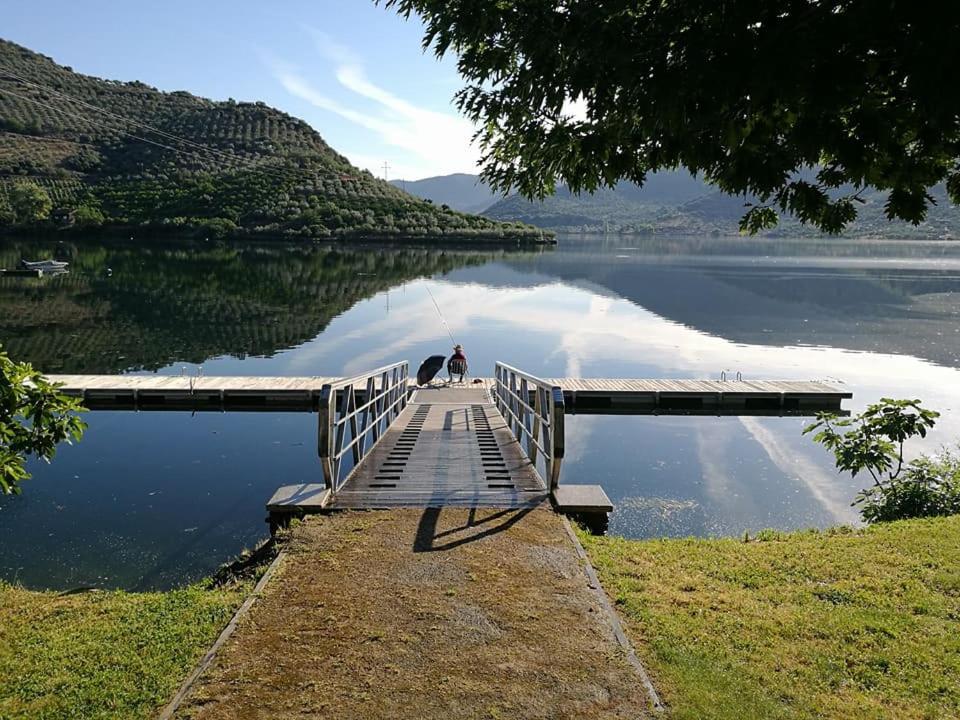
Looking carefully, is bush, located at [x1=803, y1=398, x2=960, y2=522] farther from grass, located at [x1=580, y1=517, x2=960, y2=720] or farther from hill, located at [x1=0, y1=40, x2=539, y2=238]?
hill, located at [x1=0, y1=40, x2=539, y2=238]

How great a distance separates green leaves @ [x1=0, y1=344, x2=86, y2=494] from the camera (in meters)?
4.80

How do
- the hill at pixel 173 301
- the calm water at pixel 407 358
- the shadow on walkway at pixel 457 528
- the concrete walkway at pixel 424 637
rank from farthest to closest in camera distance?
the hill at pixel 173 301
the calm water at pixel 407 358
the shadow on walkway at pixel 457 528
the concrete walkway at pixel 424 637

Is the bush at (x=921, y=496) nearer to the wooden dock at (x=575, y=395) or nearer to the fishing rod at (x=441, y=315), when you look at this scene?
the wooden dock at (x=575, y=395)

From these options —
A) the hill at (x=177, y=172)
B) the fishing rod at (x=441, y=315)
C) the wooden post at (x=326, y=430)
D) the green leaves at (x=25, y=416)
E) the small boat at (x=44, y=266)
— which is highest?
the hill at (x=177, y=172)

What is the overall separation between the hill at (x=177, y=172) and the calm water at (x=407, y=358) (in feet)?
85.0

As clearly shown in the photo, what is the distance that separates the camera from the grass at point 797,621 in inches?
148

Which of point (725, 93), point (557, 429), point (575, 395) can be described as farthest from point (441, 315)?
point (725, 93)

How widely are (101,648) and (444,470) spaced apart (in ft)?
15.1

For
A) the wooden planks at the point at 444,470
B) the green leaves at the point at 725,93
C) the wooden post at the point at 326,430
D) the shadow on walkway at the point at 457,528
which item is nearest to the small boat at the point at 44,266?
the wooden planks at the point at 444,470

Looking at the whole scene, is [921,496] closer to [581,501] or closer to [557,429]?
[581,501]

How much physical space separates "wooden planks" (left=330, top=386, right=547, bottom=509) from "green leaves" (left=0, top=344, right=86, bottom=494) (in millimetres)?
2587

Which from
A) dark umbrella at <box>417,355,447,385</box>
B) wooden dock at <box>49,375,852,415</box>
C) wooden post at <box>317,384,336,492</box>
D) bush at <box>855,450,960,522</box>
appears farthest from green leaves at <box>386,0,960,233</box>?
wooden dock at <box>49,375,852,415</box>

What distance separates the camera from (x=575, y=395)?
818 inches

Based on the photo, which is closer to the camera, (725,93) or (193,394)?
(725,93)
